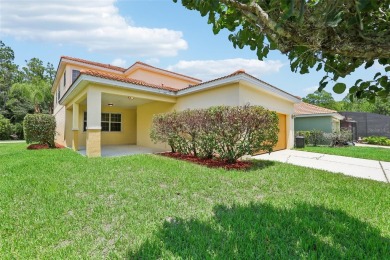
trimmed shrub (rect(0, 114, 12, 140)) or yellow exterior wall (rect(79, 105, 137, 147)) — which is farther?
trimmed shrub (rect(0, 114, 12, 140))

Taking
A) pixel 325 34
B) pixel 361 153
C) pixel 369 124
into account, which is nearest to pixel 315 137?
pixel 361 153

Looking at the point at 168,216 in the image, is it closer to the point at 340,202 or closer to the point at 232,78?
the point at 340,202

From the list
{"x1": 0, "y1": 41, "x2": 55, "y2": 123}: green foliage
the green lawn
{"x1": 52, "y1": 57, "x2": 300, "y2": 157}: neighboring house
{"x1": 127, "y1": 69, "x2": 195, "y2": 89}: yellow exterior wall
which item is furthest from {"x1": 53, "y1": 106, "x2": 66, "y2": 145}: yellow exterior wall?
the green lawn

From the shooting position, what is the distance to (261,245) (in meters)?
2.81

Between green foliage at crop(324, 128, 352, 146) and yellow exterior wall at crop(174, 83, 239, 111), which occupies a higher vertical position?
yellow exterior wall at crop(174, 83, 239, 111)

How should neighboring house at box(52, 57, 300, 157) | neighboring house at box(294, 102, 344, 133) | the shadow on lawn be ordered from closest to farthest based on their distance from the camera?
the shadow on lawn → neighboring house at box(52, 57, 300, 157) → neighboring house at box(294, 102, 344, 133)

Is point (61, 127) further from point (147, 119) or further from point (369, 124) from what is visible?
point (369, 124)

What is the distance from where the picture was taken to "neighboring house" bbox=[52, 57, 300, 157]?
32.7 feet

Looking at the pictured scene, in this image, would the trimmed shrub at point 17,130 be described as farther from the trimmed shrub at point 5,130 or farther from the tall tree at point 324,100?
the tall tree at point 324,100

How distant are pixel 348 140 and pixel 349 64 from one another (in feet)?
68.3

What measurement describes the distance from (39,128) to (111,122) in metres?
5.37

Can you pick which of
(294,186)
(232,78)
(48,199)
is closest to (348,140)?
(232,78)

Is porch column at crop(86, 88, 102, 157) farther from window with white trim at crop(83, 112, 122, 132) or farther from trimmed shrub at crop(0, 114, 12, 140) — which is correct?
trimmed shrub at crop(0, 114, 12, 140)

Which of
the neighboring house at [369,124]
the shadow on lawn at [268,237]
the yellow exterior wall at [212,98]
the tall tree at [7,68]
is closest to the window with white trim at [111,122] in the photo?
the yellow exterior wall at [212,98]
